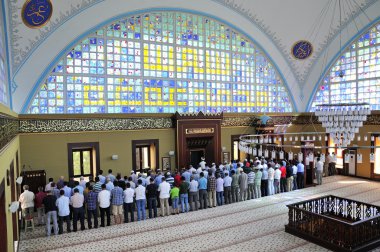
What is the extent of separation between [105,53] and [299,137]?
9.53 metres

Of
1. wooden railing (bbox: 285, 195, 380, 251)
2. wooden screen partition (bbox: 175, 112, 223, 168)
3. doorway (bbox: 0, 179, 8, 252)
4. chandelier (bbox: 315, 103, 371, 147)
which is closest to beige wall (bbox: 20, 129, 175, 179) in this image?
wooden screen partition (bbox: 175, 112, 223, 168)

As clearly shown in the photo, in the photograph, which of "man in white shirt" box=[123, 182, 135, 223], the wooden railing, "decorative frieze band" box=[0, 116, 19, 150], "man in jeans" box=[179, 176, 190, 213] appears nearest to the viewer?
"decorative frieze band" box=[0, 116, 19, 150]

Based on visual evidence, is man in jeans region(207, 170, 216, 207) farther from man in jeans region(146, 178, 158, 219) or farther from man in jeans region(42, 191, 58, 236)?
man in jeans region(42, 191, 58, 236)

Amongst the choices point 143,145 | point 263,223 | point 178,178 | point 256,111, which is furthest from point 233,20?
point 263,223

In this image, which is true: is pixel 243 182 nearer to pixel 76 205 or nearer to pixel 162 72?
pixel 76 205

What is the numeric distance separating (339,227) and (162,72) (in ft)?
25.3

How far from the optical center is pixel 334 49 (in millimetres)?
13633

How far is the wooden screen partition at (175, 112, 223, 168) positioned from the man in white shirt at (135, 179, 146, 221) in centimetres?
396

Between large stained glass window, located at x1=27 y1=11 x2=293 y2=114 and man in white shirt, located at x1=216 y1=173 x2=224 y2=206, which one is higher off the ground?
large stained glass window, located at x1=27 y1=11 x2=293 y2=114

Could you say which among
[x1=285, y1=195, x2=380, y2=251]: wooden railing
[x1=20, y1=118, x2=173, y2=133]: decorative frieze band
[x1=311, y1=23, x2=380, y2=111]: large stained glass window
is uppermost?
[x1=311, y1=23, x2=380, y2=111]: large stained glass window

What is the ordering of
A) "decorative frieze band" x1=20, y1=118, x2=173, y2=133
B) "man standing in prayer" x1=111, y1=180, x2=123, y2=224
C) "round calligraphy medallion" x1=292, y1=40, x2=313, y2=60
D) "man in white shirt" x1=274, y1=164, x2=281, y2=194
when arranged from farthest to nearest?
"round calligraphy medallion" x1=292, y1=40, x2=313, y2=60
"man in white shirt" x1=274, y1=164, x2=281, y2=194
"decorative frieze band" x1=20, y1=118, x2=173, y2=133
"man standing in prayer" x1=111, y1=180, x2=123, y2=224

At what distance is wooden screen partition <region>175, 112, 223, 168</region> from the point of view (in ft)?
38.3

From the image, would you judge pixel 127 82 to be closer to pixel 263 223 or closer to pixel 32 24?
pixel 32 24

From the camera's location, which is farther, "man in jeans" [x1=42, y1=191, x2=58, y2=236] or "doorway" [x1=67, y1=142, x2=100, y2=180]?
"doorway" [x1=67, y1=142, x2=100, y2=180]
